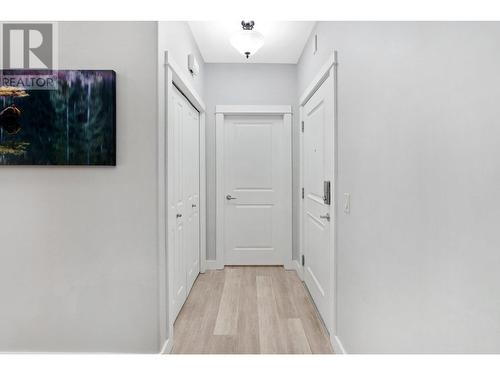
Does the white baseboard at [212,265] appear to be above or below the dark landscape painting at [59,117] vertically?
below

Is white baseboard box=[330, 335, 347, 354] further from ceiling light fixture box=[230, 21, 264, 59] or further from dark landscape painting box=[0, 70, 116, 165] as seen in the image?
ceiling light fixture box=[230, 21, 264, 59]

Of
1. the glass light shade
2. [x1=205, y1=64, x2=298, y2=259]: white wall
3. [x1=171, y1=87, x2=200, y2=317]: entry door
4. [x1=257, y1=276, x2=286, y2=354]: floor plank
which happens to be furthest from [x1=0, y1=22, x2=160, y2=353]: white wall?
[x1=205, y1=64, x2=298, y2=259]: white wall

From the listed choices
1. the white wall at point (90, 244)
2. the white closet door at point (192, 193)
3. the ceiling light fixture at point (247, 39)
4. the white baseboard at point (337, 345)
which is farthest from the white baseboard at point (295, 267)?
the ceiling light fixture at point (247, 39)

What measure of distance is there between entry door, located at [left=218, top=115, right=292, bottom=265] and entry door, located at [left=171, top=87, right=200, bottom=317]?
0.48m

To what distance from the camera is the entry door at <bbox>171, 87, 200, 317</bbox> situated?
2.57 metres

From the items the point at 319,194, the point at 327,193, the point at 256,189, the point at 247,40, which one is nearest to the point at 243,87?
the point at 247,40

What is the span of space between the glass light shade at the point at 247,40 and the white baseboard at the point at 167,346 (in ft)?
7.67

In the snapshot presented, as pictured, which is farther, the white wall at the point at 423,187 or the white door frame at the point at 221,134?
the white door frame at the point at 221,134

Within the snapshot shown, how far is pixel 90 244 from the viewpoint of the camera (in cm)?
182

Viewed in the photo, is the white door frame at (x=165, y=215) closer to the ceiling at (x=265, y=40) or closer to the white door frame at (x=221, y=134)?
the ceiling at (x=265, y=40)

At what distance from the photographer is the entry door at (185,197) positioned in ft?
8.42

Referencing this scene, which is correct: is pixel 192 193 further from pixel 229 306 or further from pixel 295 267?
pixel 295 267

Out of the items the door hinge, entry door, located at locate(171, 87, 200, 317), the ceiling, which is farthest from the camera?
the ceiling

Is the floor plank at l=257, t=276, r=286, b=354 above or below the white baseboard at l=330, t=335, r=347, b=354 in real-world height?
below
